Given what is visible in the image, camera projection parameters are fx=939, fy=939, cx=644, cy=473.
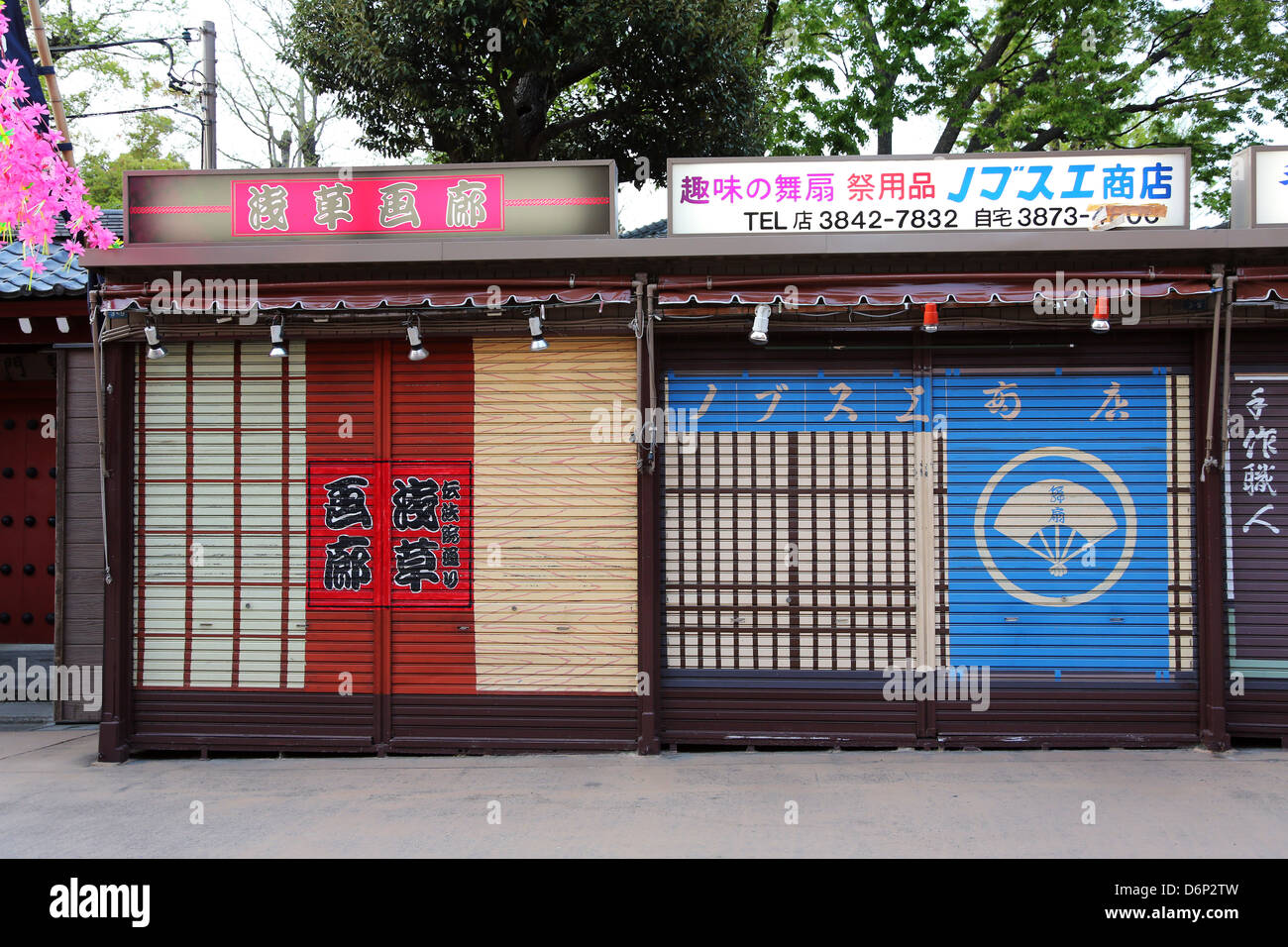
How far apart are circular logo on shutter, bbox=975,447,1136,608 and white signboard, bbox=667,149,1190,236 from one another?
2.01m

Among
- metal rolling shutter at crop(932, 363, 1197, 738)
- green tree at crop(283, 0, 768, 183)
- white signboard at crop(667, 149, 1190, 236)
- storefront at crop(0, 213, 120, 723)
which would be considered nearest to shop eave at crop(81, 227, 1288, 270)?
white signboard at crop(667, 149, 1190, 236)

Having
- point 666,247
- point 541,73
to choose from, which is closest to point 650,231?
point 541,73

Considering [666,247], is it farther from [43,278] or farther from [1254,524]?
[43,278]

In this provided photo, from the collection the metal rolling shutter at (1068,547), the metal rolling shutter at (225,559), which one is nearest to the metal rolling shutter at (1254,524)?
the metal rolling shutter at (1068,547)

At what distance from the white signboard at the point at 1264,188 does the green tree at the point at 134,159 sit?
25.4m

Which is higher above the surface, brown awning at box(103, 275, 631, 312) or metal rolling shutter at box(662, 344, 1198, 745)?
brown awning at box(103, 275, 631, 312)

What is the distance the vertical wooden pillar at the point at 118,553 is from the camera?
26.9 feet

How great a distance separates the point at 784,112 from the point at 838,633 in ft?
54.7

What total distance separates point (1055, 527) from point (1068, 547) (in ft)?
0.66

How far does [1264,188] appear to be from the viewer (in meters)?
7.66

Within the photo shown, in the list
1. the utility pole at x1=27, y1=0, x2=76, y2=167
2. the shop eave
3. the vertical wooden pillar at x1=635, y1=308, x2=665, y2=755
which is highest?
the utility pole at x1=27, y1=0, x2=76, y2=167

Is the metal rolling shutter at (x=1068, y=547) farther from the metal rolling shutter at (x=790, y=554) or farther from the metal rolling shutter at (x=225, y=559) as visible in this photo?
the metal rolling shutter at (x=225, y=559)

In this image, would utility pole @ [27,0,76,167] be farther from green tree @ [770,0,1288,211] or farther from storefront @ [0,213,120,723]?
green tree @ [770,0,1288,211]

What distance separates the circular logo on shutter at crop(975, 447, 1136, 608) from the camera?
8008mm
